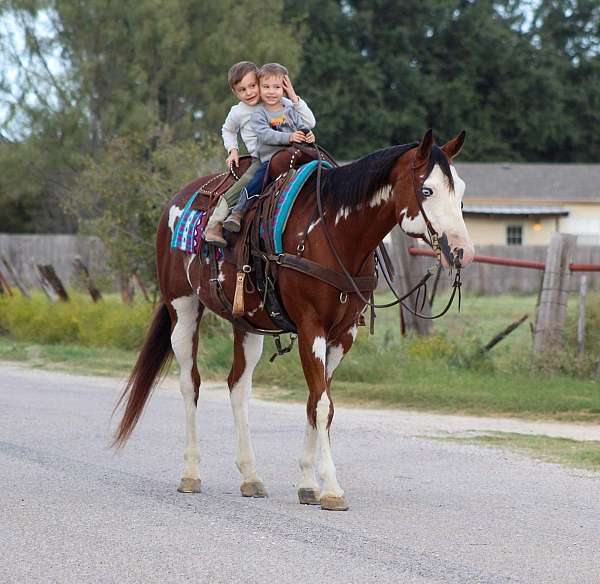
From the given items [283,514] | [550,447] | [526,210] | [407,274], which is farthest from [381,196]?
[526,210]

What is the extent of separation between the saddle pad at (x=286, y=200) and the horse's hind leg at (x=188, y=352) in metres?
1.41

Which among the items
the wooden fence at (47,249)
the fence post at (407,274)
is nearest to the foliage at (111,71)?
the wooden fence at (47,249)

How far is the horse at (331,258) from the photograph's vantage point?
23.9 feet

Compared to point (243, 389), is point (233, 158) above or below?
above

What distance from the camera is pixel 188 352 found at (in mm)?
9078

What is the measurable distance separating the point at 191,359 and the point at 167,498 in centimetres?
137

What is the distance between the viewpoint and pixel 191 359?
906 centimetres

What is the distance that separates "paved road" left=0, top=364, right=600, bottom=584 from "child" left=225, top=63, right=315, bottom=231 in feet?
6.44

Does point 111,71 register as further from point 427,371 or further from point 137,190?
point 427,371

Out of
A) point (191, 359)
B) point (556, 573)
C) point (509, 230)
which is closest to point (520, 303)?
point (509, 230)

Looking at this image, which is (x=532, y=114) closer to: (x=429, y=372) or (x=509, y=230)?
(x=509, y=230)

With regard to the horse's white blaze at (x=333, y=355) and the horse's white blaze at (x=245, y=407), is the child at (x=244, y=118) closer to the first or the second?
the horse's white blaze at (x=245, y=407)

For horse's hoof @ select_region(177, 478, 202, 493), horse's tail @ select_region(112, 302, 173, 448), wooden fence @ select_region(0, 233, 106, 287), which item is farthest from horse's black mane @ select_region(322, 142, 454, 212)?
wooden fence @ select_region(0, 233, 106, 287)

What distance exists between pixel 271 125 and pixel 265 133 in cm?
18
